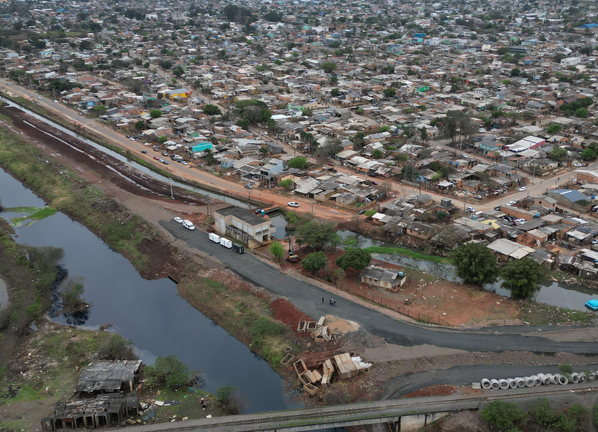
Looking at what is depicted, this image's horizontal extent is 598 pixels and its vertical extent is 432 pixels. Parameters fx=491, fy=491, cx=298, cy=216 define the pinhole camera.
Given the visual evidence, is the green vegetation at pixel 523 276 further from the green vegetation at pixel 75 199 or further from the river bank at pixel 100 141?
the green vegetation at pixel 75 199

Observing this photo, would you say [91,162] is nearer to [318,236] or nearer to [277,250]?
[277,250]

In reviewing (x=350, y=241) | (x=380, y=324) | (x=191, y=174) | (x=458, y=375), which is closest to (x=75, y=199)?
(x=191, y=174)

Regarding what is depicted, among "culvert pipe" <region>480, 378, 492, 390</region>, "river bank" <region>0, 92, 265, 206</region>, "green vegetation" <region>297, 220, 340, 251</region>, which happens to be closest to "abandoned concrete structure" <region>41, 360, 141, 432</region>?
"green vegetation" <region>297, 220, 340, 251</region>

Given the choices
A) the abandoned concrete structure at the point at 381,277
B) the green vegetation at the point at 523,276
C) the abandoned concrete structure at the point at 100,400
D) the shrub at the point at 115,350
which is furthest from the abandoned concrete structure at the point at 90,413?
the green vegetation at the point at 523,276

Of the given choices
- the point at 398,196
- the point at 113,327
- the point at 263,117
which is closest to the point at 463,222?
the point at 398,196

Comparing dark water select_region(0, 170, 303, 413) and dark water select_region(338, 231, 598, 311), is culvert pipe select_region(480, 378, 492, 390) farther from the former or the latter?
dark water select_region(338, 231, 598, 311)
